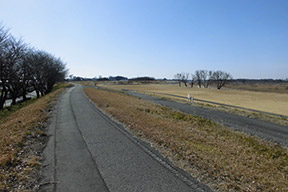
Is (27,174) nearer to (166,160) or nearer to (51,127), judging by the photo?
(166,160)

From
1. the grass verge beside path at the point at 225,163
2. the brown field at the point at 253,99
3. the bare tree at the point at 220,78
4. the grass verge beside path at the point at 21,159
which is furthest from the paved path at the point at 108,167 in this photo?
the bare tree at the point at 220,78

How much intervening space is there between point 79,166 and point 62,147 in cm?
175

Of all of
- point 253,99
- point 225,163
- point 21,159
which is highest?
point 21,159

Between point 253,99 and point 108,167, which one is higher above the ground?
point 108,167

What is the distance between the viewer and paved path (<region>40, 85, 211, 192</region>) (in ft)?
11.9

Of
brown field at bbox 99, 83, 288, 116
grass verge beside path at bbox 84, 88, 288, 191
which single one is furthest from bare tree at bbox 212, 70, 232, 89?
grass verge beside path at bbox 84, 88, 288, 191

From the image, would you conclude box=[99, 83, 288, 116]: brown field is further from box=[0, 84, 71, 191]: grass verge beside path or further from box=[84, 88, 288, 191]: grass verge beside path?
box=[0, 84, 71, 191]: grass verge beside path

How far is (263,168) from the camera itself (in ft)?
15.5

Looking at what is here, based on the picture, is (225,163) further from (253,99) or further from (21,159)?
(253,99)

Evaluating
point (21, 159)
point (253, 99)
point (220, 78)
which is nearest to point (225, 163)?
point (21, 159)

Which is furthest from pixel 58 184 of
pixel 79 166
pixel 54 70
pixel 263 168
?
pixel 54 70

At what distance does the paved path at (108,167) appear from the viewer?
363 cm

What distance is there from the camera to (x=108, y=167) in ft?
14.6

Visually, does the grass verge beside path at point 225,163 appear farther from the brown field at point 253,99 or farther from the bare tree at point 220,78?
the bare tree at point 220,78
